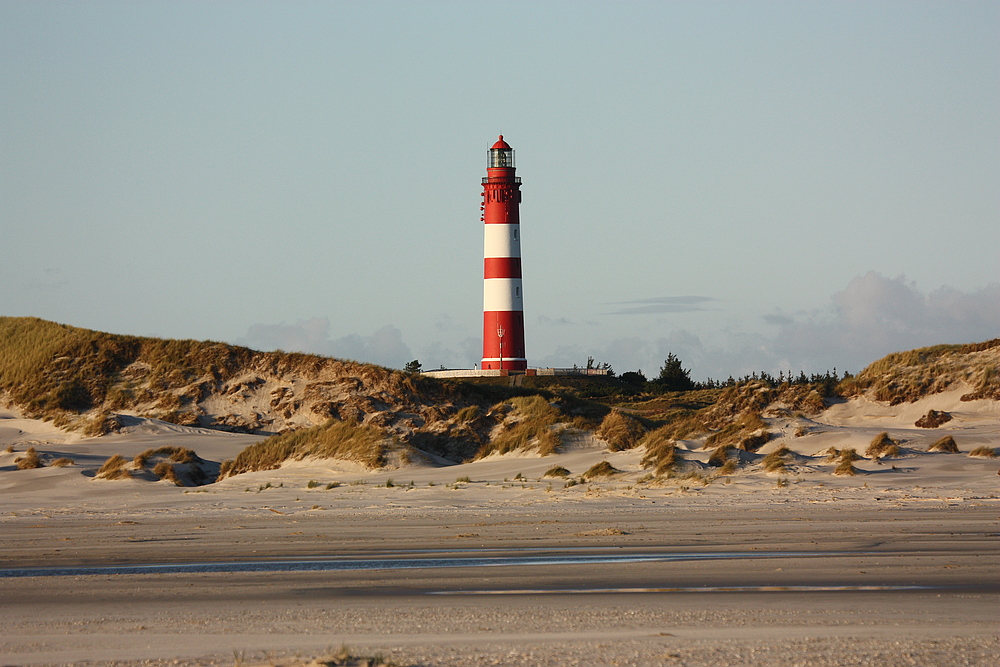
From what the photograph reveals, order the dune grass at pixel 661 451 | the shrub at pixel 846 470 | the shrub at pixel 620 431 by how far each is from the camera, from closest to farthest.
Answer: the shrub at pixel 846 470 → the dune grass at pixel 661 451 → the shrub at pixel 620 431

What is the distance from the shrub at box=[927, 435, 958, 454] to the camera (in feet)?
63.2

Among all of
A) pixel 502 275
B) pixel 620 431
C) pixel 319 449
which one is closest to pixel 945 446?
pixel 620 431

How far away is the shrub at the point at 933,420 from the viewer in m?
23.7

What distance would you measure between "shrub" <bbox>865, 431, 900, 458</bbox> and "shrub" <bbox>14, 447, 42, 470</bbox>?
49.7ft

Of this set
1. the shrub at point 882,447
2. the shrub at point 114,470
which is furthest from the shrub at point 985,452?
the shrub at point 114,470

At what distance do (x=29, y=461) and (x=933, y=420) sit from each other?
Result: 17784 mm

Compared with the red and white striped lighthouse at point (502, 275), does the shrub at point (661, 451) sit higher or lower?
lower

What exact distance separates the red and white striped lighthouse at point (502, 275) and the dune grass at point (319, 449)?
80.9 feet

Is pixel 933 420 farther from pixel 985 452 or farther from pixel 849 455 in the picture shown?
pixel 849 455

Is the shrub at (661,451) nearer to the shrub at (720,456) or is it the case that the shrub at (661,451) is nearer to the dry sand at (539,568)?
the dry sand at (539,568)

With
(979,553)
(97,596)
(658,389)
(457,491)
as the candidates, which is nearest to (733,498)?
(457,491)

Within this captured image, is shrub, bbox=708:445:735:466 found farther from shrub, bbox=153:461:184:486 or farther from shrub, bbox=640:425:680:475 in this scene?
shrub, bbox=153:461:184:486

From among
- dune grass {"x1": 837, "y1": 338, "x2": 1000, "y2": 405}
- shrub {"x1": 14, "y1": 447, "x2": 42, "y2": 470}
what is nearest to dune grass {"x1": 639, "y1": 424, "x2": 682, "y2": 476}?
dune grass {"x1": 837, "y1": 338, "x2": 1000, "y2": 405}

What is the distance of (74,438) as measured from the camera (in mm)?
28234
